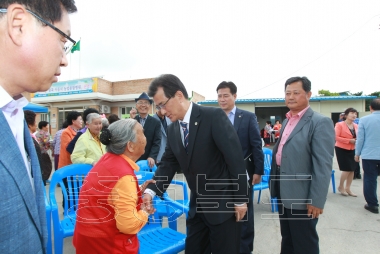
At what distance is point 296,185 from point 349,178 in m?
3.35

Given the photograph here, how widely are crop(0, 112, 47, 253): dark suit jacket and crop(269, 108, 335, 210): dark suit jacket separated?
1841mm

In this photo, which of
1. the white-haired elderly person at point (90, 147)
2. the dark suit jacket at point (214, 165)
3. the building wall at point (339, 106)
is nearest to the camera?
the dark suit jacket at point (214, 165)

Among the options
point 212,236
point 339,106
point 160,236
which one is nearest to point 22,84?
point 212,236

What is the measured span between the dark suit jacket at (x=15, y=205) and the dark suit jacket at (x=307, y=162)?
1.84m

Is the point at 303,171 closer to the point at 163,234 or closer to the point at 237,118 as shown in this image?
the point at 237,118

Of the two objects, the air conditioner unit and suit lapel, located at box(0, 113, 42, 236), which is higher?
the air conditioner unit

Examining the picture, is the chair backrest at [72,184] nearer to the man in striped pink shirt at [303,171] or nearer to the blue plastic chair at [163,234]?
the blue plastic chair at [163,234]

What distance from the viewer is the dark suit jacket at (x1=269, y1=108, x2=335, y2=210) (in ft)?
5.64

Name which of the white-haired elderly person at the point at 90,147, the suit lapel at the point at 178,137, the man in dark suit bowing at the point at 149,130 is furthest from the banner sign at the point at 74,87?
the suit lapel at the point at 178,137

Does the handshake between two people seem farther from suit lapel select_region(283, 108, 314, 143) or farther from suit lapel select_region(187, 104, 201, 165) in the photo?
suit lapel select_region(283, 108, 314, 143)

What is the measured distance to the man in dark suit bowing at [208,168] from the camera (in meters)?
1.48

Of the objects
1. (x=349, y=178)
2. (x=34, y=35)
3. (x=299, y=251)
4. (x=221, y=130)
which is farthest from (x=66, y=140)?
(x=349, y=178)

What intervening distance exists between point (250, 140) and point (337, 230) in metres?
1.81

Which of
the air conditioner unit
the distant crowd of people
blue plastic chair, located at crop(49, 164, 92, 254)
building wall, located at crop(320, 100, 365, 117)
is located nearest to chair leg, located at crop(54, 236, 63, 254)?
blue plastic chair, located at crop(49, 164, 92, 254)
